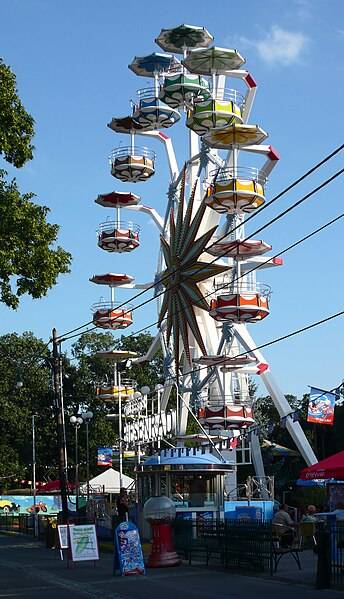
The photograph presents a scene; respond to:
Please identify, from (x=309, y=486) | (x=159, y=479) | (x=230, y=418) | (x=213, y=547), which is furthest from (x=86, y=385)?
(x=213, y=547)

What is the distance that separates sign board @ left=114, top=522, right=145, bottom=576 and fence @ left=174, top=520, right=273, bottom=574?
2239mm

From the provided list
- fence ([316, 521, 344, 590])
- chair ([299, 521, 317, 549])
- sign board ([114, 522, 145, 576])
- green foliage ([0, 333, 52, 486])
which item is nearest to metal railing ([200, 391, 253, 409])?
chair ([299, 521, 317, 549])

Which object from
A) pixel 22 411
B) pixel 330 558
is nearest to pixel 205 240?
pixel 330 558

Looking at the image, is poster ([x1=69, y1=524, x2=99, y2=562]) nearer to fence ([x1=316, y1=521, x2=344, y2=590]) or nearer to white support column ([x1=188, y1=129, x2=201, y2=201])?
fence ([x1=316, y1=521, x2=344, y2=590])

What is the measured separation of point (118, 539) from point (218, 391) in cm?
2765

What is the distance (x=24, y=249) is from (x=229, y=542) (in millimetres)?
9504

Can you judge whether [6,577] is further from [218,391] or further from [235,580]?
[218,391]

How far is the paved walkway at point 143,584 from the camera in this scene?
64.8 feet

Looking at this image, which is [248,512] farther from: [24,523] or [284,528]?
[24,523]

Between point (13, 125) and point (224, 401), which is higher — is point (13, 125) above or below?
above

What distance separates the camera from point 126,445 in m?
59.9

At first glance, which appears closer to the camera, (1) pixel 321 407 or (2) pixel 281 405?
(1) pixel 321 407

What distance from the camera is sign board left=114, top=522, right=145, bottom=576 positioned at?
963 inches

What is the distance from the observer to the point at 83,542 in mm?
26734
